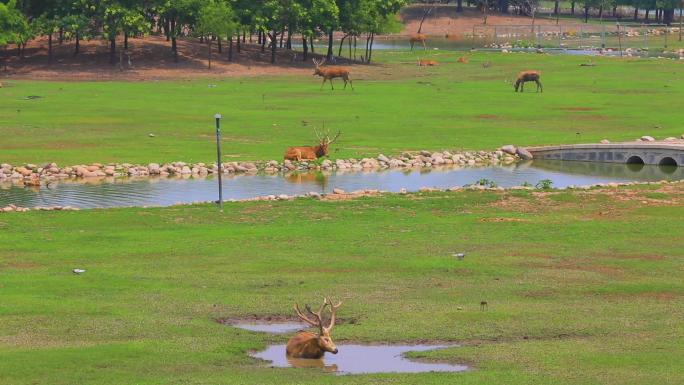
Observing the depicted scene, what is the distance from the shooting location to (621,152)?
5078 centimetres

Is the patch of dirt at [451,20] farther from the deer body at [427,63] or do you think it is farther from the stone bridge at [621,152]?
the stone bridge at [621,152]

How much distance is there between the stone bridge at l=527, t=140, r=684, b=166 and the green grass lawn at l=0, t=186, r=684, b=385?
12847 mm

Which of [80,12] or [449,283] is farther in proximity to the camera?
[80,12]

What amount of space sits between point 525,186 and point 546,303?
58.1 feet

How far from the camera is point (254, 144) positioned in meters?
52.7

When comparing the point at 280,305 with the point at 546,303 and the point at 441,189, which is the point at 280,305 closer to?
the point at 546,303

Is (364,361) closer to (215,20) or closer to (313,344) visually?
(313,344)

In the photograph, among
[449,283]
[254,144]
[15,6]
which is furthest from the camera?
[15,6]

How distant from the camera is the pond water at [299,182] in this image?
131 ft

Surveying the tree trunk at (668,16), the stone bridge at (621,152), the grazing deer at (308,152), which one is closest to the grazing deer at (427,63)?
the stone bridge at (621,152)

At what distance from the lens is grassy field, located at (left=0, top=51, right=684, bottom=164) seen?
5219 centimetres

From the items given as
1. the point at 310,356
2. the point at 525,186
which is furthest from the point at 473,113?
the point at 310,356

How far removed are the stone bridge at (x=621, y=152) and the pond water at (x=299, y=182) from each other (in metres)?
0.45

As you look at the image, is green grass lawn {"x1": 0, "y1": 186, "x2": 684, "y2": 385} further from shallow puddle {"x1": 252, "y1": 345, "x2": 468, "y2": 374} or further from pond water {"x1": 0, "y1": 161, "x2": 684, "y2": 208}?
pond water {"x1": 0, "y1": 161, "x2": 684, "y2": 208}
